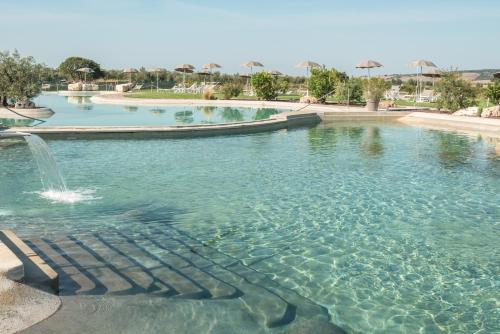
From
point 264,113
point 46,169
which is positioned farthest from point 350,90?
point 46,169

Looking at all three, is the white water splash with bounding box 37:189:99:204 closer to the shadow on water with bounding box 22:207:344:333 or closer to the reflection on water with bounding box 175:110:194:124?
the shadow on water with bounding box 22:207:344:333

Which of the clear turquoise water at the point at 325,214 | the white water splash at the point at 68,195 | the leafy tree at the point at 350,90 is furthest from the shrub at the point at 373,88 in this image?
the white water splash at the point at 68,195

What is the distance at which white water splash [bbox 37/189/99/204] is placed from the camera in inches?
330

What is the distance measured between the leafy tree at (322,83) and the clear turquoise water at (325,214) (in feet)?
55.3

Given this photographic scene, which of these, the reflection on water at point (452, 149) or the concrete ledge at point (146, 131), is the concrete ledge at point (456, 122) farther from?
the concrete ledge at point (146, 131)

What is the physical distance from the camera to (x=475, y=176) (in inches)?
431

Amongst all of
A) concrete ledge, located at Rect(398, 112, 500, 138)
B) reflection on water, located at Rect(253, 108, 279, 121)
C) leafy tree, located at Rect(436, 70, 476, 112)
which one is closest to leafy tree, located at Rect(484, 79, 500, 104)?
leafy tree, located at Rect(436, 70, 476, 112)

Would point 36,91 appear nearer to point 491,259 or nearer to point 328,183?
point 328,183

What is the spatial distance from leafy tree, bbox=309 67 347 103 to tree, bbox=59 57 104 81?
4684 centimetres

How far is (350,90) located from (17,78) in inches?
728

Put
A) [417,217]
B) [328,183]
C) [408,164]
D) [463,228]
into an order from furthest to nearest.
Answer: [408,164], [328,183], [417,217], [463,228]

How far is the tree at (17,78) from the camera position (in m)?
23.1

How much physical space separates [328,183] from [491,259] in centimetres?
434

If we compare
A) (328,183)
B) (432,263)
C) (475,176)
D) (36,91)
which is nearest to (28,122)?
(36,91)
